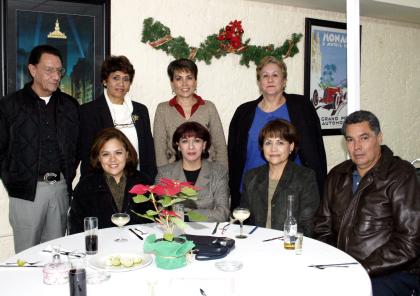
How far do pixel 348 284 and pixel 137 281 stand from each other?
0.74m

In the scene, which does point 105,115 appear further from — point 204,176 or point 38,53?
point 204,176

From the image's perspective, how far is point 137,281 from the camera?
1.77 m

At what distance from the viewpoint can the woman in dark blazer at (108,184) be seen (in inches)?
108

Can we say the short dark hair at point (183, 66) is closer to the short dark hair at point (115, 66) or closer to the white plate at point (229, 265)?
the short dark hair at point (115, 66)

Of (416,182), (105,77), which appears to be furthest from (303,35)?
(416,182)

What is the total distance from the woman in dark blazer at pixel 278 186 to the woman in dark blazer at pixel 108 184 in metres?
0.63

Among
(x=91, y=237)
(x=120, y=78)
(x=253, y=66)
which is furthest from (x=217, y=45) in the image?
(x=91, y=237)

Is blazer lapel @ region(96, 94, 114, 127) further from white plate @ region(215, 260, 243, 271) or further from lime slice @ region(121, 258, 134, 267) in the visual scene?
white plate @ region(215, 260, 243, 271)

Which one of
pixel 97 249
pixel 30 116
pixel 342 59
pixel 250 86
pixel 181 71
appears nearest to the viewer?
pixel 97 249

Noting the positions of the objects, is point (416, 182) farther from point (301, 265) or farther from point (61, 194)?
point (61, 194)

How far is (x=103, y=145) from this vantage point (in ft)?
9.45

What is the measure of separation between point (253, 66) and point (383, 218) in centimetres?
253

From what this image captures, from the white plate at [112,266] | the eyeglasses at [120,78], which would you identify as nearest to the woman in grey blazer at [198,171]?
the eyeglasses at [120,78]

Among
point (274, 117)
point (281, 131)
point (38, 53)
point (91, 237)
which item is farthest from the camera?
point (274, 117)
